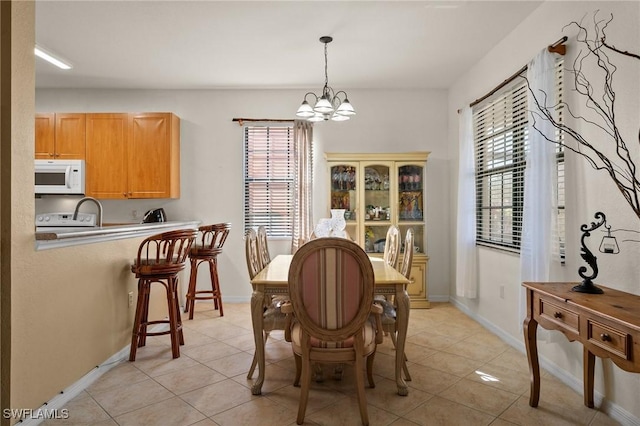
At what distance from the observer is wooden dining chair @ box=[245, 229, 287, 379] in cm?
238

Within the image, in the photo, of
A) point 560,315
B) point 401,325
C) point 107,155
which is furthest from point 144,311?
point 560,315

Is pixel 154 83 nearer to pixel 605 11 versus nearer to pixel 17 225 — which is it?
pixel 17 225

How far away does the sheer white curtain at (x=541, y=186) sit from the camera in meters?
2.50

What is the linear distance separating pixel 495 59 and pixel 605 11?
1393 millimetres

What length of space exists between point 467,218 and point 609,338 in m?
2.34

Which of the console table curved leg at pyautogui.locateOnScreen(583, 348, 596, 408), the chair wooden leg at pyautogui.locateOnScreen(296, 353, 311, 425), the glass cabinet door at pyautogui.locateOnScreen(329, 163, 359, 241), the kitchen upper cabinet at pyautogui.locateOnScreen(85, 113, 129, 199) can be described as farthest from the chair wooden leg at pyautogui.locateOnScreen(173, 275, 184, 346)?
the console table curved leg at pyautogui.locateOnScreen(583, 348, 596, 408)

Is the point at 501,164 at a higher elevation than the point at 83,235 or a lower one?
higher

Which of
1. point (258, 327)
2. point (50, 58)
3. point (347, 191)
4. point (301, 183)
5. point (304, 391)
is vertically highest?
point (50, 58)

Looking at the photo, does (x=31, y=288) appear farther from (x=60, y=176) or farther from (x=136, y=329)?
(x=60, y=176)

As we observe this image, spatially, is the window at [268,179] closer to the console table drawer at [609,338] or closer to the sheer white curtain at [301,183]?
the sheer white curtain at [301,183]

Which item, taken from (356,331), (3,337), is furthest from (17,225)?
(356,331)

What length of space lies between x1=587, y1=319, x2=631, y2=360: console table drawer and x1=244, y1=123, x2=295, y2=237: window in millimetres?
3490

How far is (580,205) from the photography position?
92.1 inches

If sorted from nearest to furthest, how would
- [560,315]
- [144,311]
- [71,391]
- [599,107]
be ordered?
1. [560,315]
2. [599,107]
3. [71,391]
4. [144,311]
